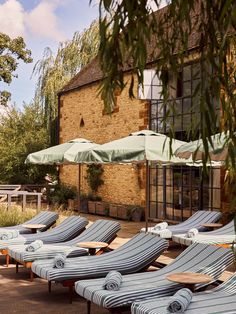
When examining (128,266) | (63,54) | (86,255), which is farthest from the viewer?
(63,54)

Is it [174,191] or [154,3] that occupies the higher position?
[154,3]

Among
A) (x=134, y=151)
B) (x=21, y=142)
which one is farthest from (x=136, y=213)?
(x=21, y=142)

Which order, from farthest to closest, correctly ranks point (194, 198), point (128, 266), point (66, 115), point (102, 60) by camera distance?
point (66, 115) → point (194, 198) → point (128, 266) → point (102, 60)

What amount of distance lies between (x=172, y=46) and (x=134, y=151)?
6.16 metres

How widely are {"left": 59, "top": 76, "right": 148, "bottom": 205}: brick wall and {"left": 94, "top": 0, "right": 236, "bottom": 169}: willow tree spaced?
12.8m

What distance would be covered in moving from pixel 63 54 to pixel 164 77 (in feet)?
78.8

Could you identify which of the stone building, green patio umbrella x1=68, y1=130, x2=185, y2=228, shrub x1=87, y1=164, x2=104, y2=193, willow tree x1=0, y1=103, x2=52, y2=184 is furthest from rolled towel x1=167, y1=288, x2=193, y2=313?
willow tree x1=0, y1=103, x2=52, y2=184

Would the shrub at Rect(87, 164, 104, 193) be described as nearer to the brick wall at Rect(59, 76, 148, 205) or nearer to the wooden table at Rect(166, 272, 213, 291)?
the brick wall at Rect(59, 76, 148, 205)

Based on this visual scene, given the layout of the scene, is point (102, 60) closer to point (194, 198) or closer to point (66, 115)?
point (194, 198)

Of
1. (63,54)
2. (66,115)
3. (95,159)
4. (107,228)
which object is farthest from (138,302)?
(63,54)

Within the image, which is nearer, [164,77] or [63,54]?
[164,77]

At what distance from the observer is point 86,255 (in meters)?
7.95

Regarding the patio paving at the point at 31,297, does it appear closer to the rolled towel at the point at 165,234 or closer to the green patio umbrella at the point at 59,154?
the rolled towel at the point at 165,234

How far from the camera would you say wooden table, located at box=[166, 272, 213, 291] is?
17.7 feet
